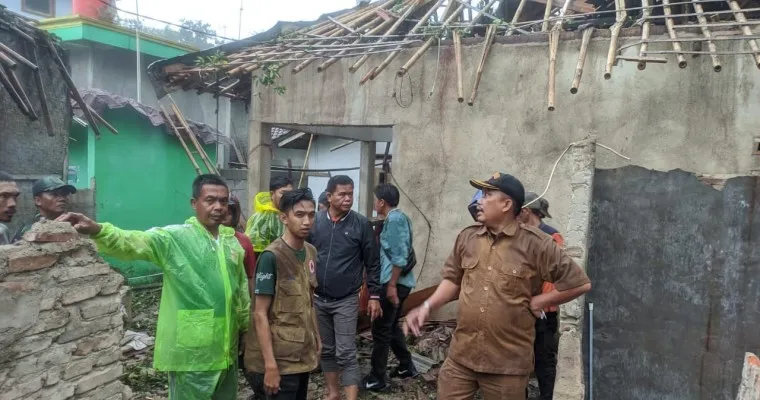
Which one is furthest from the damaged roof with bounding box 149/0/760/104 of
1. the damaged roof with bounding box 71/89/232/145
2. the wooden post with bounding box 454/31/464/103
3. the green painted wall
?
the green painted wall

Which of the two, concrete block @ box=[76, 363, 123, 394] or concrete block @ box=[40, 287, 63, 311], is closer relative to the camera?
concrete block @ box=[40, 287, 63, 311]

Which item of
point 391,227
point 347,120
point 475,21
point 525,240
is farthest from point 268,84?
point 525,240

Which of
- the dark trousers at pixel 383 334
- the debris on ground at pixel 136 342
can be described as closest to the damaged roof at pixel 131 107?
the debris on ground at pixel 136 342

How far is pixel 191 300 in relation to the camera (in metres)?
3.15

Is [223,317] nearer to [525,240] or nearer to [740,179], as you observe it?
[525,240]

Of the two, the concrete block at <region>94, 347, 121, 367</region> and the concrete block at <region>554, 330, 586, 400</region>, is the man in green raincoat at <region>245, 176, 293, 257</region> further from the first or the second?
the concrete block at <region>554, 330, 586, 400</region>

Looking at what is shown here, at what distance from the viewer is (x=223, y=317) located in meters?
3.25

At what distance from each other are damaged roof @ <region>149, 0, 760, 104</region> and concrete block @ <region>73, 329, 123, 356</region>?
3685 mm

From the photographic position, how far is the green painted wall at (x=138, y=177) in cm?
974

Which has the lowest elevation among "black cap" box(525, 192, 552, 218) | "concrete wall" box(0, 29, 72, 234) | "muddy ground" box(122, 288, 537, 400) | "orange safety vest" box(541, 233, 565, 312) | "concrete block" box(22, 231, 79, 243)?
"muddy ground" box(122, 288, 537, 400)

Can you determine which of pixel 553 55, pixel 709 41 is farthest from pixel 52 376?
pixel 709 41

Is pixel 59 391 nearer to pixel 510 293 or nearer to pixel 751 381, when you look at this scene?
pixel 510 293

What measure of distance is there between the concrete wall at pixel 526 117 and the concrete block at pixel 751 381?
3.80 meters

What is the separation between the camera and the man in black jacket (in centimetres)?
438
